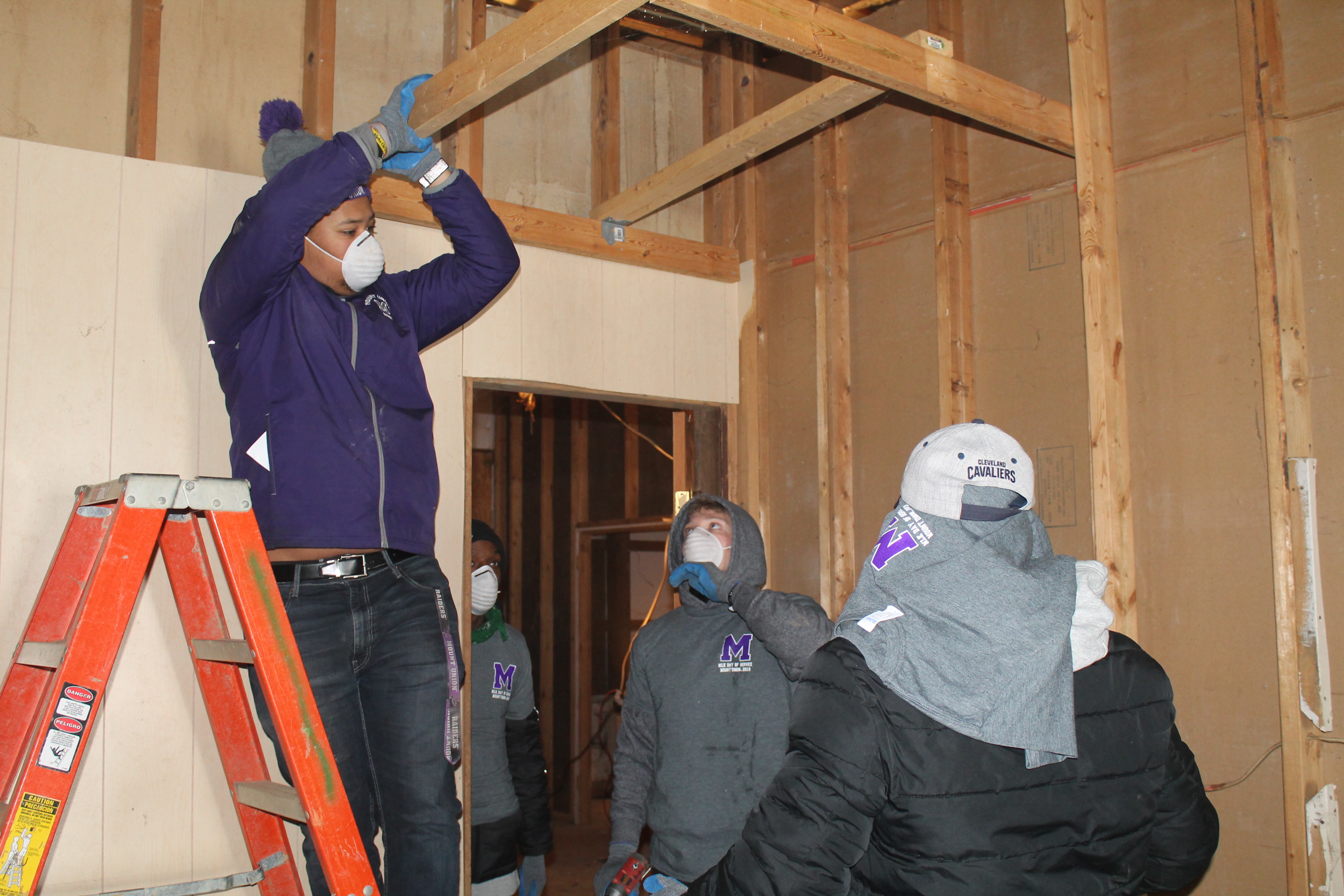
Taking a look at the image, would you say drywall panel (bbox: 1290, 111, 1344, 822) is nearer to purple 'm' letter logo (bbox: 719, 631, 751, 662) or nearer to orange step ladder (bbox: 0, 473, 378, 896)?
purple 'm' letter logo (bbox: 719, 631, 751, 662)

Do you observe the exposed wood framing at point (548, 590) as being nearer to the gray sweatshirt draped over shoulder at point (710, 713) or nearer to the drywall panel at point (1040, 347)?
the drywall panel at point (1040, 347)

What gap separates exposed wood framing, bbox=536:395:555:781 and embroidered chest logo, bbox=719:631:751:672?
161 inches

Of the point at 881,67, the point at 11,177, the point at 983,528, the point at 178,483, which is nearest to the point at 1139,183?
the point at 881,67

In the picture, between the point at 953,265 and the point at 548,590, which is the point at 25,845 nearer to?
the point at 953,265

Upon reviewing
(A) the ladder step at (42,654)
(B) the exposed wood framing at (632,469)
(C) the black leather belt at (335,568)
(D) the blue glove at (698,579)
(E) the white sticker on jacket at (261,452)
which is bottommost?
(A) the ladder step at (42,654)

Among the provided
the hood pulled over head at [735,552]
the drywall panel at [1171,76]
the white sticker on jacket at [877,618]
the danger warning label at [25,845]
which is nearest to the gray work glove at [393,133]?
the hood pulled over head at [735,552]

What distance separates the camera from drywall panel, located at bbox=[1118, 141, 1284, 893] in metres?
2.43

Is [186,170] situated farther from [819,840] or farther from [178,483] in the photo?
[819,840]

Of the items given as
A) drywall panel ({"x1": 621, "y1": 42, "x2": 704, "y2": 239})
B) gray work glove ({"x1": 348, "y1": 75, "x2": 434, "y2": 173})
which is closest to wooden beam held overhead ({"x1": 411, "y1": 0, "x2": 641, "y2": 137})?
gray work glove ({"x1": 348, "y1": 75, "x2": 434, "y2": 173})

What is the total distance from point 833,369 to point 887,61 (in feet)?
3.92

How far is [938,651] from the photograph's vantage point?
3.76ft

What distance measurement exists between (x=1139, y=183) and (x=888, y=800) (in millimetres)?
2241

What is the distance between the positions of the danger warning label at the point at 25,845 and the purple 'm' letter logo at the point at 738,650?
135 cm

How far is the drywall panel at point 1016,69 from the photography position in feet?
9.69
